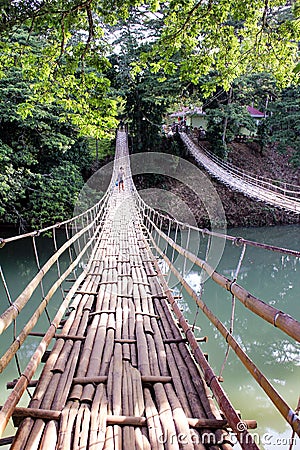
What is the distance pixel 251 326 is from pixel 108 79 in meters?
3.54

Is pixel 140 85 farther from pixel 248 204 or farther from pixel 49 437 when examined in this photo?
pixel 49 437

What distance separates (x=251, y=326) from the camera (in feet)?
15.3

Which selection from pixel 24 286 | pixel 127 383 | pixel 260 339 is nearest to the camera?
pixel 127 383

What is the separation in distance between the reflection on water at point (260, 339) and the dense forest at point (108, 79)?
2525mm

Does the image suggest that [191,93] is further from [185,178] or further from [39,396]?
[39,396]

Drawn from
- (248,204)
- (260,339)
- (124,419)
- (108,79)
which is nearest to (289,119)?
(248,204)

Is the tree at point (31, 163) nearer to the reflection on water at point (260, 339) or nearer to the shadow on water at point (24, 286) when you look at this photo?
the shadow on water at point (24, 286)

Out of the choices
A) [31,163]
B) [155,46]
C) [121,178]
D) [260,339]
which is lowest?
[260,339]

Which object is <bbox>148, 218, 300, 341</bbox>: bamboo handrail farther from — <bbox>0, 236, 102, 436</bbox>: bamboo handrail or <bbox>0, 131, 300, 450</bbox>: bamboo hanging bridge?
<bbox>0, 236, 102, 436</bbox>: bamboo handrail

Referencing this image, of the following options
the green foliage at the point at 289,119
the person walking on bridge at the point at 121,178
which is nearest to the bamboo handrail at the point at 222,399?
the person walking on bridge at the point at 121,178

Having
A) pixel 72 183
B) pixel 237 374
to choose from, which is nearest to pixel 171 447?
pixel 237 374

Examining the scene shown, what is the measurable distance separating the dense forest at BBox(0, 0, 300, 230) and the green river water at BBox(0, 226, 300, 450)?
1.23 metres

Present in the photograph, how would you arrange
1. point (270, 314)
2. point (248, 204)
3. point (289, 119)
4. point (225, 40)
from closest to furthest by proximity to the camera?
point (270, 314) → point (225, 40) → point (289, 119) → point (248, 204)

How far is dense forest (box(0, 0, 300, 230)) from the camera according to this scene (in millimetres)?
2541
